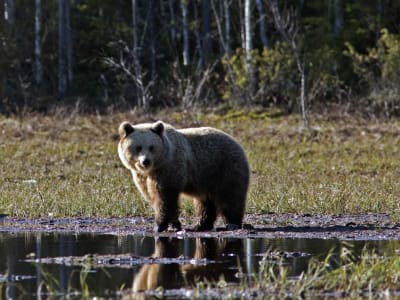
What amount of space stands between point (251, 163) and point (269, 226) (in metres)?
7.94

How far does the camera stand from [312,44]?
3603cm

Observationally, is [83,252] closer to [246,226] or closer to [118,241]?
[118,241]

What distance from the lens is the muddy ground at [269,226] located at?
38.8ft

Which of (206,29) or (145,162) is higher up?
(206,29)

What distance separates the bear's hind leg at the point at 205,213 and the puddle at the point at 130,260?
808mm

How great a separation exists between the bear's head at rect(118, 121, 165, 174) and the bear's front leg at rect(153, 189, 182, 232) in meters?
0.32

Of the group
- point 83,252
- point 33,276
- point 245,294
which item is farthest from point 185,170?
point 245,294

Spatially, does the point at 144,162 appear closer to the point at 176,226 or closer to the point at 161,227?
the point at 161,227

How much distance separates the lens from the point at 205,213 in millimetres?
12562

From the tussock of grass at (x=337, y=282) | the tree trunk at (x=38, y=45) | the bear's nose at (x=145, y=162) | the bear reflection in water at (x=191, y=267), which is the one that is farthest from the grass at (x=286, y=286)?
the tree trunk at (x=38, y=45)

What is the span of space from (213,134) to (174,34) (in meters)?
28.8

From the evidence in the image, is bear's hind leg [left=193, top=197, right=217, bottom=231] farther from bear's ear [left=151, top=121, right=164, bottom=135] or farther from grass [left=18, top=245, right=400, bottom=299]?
grass [left=18, top=245, right=400, bottom=299]

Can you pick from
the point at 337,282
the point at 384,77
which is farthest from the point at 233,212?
the point at 384,77

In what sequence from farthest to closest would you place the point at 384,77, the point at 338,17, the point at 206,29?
the point at 206,29, the point at 338,17, the point at 384,77
